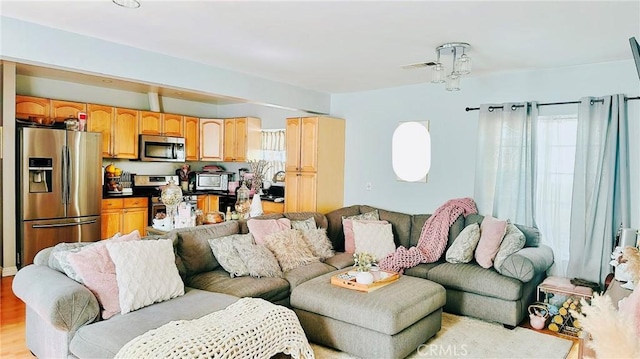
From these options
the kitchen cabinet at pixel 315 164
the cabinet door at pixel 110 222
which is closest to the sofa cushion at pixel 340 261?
the kitchen cabinet at pixel 315 164

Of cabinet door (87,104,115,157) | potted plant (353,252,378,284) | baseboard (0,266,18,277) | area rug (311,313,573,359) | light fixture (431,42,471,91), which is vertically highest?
light fixture (431,42,471,91)

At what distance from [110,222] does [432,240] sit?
14.4 feet

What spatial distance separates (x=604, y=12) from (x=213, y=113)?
20.9 ft

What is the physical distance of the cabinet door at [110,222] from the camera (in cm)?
575

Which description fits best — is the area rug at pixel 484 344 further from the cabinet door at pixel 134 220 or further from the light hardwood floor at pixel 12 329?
the cabinet door at pixel 134 220

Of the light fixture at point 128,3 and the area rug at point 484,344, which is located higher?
the light fixture at point 128,3

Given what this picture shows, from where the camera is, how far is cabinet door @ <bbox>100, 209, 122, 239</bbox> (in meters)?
5.75

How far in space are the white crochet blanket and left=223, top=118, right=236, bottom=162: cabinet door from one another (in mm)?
4671

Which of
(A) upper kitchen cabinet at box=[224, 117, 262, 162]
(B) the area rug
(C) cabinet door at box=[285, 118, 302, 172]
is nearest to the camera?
(B) the area rug

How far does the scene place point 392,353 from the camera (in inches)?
111

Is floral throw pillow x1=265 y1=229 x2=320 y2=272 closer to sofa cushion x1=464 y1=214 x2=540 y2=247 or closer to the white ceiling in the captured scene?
the white ceiling

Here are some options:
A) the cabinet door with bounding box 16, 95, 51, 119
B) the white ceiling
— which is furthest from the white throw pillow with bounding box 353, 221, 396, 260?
the cabinet door with bounding box 16, 95, 51, 119

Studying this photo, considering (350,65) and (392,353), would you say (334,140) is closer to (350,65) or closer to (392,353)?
(350,65)

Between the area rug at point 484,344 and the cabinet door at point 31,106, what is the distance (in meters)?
4.71
